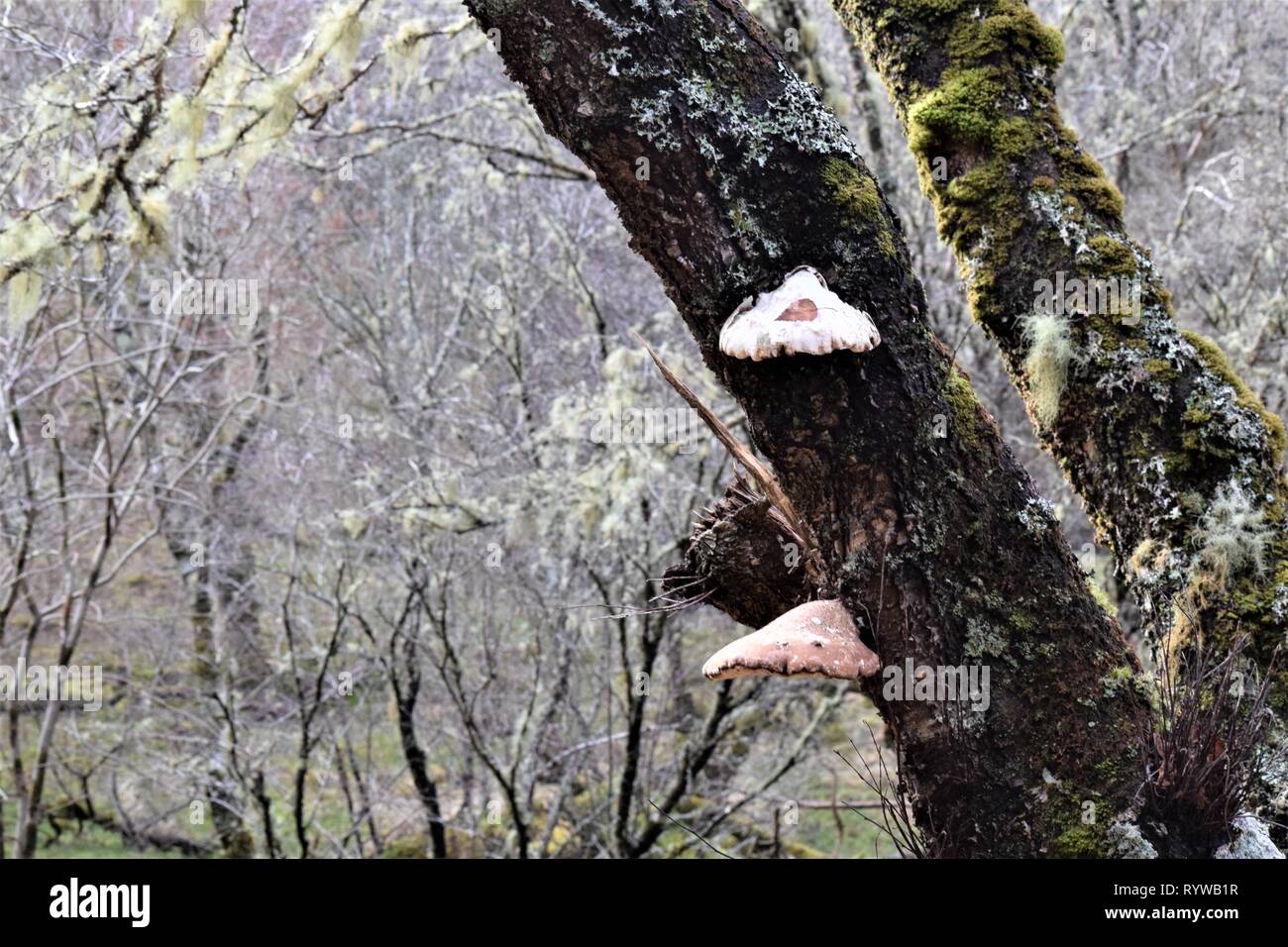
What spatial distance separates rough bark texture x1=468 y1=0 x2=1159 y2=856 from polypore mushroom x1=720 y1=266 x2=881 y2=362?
50mm

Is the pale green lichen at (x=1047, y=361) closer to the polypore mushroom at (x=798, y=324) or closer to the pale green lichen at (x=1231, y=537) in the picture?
the pale green lichen at (x=1231, y=537)

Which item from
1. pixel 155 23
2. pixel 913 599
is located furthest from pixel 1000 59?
pixel 155 23

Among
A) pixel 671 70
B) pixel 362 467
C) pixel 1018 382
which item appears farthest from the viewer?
pixel 362 467

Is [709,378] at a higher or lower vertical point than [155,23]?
lower

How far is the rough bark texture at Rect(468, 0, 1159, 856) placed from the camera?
1.78 m

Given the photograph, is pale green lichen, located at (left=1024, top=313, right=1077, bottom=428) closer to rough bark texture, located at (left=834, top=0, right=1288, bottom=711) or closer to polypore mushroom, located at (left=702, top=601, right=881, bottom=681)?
rough bark texture, located at (left=834, top=0, right=1288, bottom=711)

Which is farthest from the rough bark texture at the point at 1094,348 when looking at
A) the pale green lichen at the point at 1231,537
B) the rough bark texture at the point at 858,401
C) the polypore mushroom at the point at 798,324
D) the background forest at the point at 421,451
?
the background forest at the point at 421,451

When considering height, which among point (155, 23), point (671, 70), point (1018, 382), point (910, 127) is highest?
point (155, 23)

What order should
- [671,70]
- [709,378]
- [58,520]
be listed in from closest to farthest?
[671,70] < [709,378] < [58,520]

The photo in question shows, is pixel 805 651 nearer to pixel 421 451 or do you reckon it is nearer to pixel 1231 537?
pixel 1231 537

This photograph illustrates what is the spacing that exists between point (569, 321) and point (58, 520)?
174 inches

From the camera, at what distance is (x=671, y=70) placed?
1784 mm

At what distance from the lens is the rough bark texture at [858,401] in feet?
5.85
